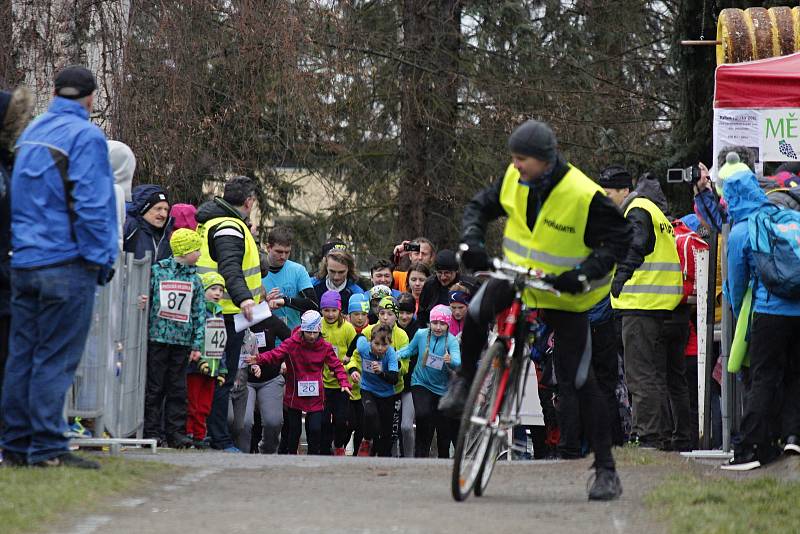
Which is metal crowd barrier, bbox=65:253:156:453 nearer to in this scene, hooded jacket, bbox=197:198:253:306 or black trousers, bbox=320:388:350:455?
hooded jacket, bbox=197:198:253:306

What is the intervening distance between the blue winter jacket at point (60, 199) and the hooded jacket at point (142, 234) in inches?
132

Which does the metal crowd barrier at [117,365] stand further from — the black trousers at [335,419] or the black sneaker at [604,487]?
the black trousers at [335,419]

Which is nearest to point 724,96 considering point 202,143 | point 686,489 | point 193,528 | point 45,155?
point 686,489

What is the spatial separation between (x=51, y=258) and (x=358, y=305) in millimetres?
7044

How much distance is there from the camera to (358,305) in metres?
15.3

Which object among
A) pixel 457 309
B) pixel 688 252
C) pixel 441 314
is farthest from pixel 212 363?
pixel 688 252

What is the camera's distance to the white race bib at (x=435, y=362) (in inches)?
567

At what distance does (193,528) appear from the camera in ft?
22.9

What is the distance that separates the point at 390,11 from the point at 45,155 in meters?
17.1

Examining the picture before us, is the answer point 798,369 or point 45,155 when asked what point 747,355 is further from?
point 45,155

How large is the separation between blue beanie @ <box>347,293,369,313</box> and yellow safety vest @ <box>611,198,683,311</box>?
3.40 metres

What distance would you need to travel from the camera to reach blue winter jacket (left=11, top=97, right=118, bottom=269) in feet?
27.5

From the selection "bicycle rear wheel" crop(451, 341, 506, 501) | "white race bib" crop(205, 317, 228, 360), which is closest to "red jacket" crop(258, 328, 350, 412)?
"white race bib" crop(205, 317, 228, 360)

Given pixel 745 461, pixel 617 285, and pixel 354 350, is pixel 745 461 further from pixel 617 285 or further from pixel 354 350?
pixel 354 350
